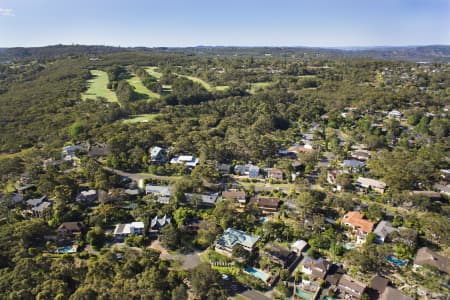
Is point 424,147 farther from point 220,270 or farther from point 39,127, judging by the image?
point 39,127

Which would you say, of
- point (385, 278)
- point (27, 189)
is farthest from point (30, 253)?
point (385, 278)

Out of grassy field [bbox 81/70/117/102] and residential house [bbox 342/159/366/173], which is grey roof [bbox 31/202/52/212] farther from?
grassy field [bbox 81/70/117/102]

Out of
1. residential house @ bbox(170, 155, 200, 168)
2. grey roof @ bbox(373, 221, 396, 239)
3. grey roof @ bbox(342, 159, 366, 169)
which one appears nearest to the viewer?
grey roof @ bbox(373, 221, 396, 239)

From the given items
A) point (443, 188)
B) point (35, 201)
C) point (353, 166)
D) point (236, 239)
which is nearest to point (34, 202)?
point (35, 201)

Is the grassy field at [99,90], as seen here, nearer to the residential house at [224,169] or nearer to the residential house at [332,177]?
the residential house at [224,169]

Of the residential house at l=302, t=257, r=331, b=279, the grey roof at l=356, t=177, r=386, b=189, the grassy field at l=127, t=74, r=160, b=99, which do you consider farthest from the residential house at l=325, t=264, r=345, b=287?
the grassy field at l=127, t=74, r=160, b=99

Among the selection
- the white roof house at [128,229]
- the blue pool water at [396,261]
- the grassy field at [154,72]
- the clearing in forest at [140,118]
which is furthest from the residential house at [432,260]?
the grassy field at [154,72]
